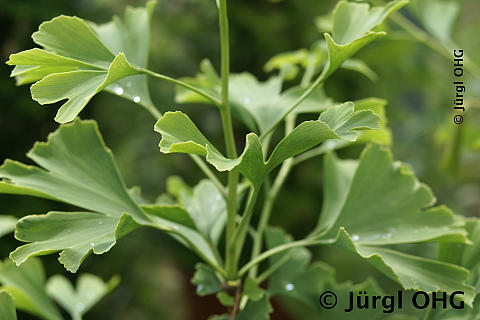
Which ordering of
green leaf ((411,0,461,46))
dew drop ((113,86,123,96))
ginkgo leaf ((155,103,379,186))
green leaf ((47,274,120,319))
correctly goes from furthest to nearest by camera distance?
green leaf ((411,0,461,46))
green leaf ((47,274,120,319))
dew drop ((113,86,123,96))
ginkgo leaf ((155,103,379,186))

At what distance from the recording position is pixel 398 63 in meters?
1.27

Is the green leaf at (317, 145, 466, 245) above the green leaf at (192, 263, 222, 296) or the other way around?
above

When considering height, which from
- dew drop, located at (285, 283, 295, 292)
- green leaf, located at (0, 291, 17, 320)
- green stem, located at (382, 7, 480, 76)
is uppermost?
green stem, located at (382, 7, 480, 76)

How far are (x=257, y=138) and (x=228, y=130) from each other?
63 mm

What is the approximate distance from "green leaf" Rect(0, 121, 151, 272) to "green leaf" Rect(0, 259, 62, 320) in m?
0.11

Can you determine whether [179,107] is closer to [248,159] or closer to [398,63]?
[398,63]

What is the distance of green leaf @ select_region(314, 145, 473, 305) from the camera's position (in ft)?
1.07

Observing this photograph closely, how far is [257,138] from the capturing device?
0.90ft

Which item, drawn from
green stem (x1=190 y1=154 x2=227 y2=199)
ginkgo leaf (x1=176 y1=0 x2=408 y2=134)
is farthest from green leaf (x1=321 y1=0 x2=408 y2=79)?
green stem (x1=190 y1=154 x2=227 y2=199)

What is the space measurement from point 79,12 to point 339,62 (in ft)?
2.57
